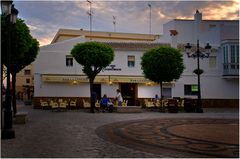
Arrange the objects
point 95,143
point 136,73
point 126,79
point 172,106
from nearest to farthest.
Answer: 1. point 95,143
2. point 172,106
3. point 126,79
4. point 136,73

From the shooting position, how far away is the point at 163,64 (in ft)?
86.1

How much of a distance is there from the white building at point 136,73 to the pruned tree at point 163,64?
6019 millimetres

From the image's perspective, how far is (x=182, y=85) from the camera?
113 feet

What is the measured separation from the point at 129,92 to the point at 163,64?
28.8 ft

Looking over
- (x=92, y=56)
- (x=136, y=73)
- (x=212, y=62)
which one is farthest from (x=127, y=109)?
(x=212, y=62)

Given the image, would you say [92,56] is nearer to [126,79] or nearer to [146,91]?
[126,79]

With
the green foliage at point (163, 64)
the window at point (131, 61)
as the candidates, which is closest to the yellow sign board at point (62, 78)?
the window at point (131, 61)

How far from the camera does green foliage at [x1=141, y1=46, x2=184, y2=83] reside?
26.3m

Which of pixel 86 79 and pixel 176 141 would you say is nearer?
pixel 176 141

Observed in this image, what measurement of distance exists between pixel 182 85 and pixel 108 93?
7625 millimetres

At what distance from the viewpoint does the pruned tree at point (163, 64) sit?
2628 cm

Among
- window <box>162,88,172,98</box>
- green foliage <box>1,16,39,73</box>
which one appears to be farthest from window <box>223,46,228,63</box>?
green foliage <box>1,16,39,73</box>

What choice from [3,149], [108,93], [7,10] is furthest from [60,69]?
[3,149]

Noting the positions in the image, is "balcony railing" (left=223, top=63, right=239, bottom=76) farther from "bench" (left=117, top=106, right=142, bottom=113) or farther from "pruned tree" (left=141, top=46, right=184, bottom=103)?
"bench" (left=117, top=106, right=142, bottom=113)
